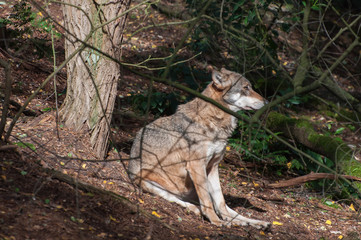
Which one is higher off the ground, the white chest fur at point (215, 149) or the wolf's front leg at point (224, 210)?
the white chest fur at point (215, 149)

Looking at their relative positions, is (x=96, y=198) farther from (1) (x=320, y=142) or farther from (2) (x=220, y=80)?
(1) (x=320, y=142)

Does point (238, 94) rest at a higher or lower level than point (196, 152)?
higher

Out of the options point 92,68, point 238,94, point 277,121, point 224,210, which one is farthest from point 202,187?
point 277,121

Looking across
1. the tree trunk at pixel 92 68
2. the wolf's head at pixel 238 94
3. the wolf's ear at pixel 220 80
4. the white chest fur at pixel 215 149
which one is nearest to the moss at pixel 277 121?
the wolf's head at pixel 238 94

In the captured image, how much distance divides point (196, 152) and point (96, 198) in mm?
1765

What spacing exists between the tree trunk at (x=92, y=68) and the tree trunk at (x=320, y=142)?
3.58 metres

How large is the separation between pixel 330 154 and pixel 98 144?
4614 millimetres

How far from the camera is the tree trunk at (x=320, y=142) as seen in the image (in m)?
8.17

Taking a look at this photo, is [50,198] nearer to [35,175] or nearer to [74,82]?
[35,175]

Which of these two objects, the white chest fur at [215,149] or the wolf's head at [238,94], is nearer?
the white chest fur at [215,149]

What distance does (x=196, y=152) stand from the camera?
21.0ft

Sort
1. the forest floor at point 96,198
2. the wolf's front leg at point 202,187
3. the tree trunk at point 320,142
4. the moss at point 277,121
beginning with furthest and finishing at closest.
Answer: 1. the moss at point 277,121
2. the tree trunk at point 320,142
3. the wolf's front leg at point 202,187
4. the forest floor at point 96,198

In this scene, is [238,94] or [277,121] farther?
[277,121]

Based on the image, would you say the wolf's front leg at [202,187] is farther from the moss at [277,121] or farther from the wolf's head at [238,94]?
the moss at [277,121]
